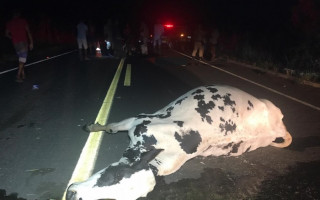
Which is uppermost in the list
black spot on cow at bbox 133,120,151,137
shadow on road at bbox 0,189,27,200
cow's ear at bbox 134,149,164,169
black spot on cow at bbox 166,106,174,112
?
black spot on cow at bbox 166,106,174,112

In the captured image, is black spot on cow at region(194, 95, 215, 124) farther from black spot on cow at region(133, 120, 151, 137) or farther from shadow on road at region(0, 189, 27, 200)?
shadow on road at region(0, 189, 27, 200)

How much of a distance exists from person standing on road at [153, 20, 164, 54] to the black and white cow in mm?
20382

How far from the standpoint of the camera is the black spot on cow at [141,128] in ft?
12.8

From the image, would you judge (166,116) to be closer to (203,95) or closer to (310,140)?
(203,95)

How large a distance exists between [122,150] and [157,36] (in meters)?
21.1

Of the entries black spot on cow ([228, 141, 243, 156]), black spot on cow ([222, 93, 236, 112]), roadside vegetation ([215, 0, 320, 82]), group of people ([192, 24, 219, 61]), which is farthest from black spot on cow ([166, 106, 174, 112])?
group of people ([192, 24, 219, 61])

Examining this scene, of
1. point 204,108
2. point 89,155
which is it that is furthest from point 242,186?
point 89,155

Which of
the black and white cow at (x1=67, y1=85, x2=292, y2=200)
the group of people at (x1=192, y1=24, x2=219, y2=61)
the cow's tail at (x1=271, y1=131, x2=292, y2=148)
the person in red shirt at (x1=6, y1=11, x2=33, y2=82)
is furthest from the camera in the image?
the group of people at (x1=192, y1=24, x2=219, y2=61)

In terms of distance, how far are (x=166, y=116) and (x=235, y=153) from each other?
3.33ft

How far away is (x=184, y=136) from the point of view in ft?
12.9

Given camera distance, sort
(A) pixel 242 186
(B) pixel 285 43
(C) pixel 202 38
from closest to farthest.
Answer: (A) pixel 242 186
(B) pixel 285 43
(C) pixel 202 38

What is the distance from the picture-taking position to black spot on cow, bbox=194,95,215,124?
4.18 m

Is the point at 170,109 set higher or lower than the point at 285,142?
higher

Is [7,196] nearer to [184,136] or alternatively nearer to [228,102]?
[184,136]
